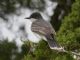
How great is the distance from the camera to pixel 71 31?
558 centimetres

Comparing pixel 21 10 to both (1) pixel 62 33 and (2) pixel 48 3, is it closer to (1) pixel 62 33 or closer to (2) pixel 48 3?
(2) pixel 48 3

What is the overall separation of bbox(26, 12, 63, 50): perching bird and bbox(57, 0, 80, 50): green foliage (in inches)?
3.6

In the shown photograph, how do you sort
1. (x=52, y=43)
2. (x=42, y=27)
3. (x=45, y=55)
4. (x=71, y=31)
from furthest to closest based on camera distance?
(x=42, y=27) < (x=71, y=31) < (x=52, y=43) < (x=45, y=55)

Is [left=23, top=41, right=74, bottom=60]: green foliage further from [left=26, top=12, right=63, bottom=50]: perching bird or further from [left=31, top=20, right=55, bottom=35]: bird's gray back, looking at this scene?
[left=31, top=20, right=55, bottom=35]: bird's gray back

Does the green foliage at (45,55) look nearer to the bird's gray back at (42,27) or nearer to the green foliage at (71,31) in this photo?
the green foliage at (71,31)

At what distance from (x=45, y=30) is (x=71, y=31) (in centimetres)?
41

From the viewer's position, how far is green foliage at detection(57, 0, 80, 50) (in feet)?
16.8

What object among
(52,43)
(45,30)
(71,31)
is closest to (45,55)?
(52,43)

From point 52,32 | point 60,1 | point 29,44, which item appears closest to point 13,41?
point 60,1

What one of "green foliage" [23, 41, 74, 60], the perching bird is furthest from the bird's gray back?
"green foliage" [23, 41, 74, 60]

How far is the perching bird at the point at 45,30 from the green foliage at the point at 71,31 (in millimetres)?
91

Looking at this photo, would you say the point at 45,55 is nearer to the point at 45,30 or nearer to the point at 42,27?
the point at 45,30

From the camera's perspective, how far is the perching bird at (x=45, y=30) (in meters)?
5.33

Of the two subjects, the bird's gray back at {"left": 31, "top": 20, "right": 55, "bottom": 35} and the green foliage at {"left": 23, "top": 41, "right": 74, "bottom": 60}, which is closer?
the green foliage at {"left": 23, "top": 41, "right": 74, "bottom": 60}
